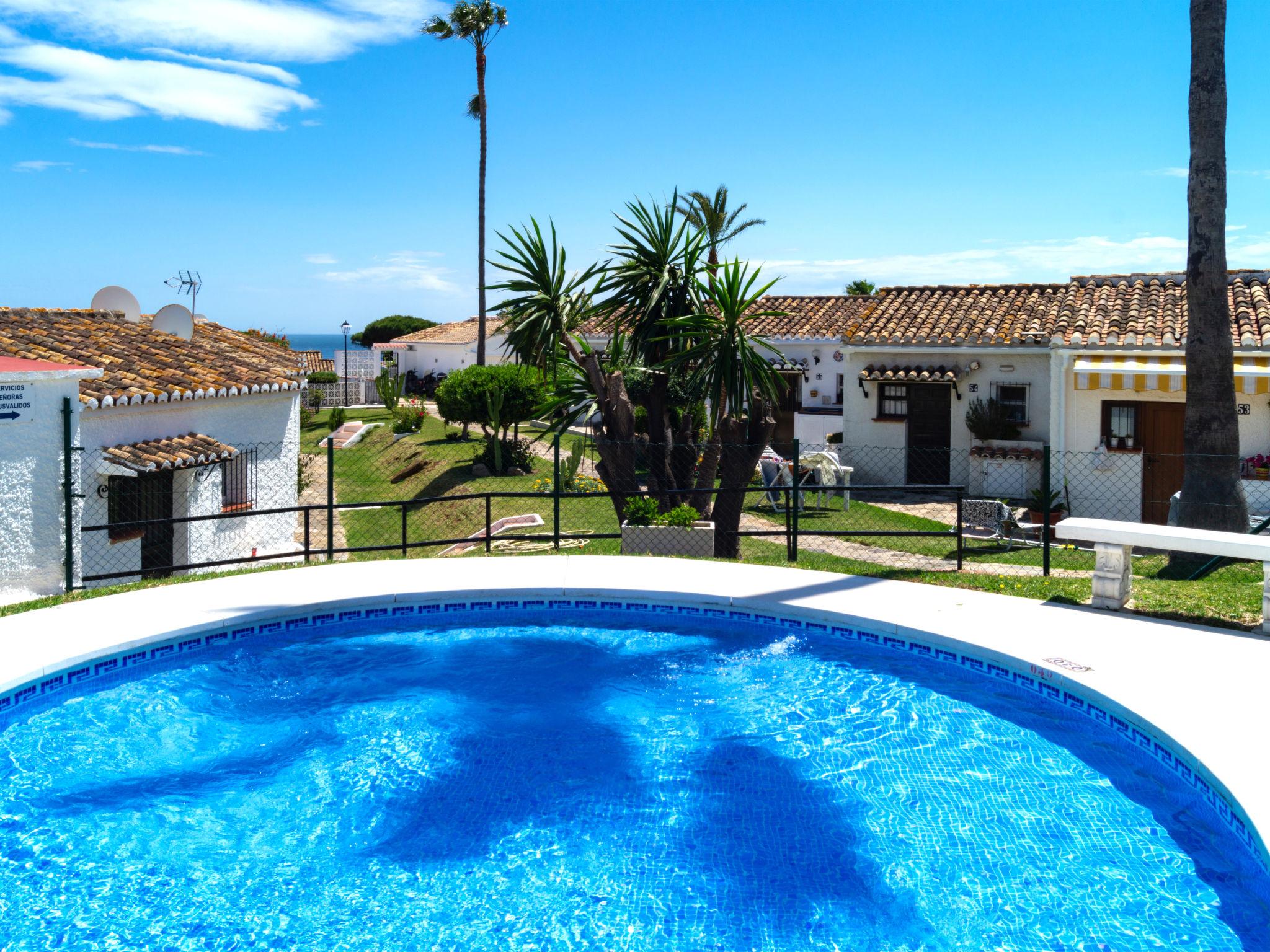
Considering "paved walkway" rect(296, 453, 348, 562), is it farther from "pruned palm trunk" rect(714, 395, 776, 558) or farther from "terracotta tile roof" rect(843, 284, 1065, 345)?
"terracotta tile roof" rect(843, 284, 1065, 345)

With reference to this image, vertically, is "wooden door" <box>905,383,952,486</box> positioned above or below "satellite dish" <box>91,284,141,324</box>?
Answer: below

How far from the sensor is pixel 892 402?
2639 centimetres

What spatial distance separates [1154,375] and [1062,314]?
5.74 m

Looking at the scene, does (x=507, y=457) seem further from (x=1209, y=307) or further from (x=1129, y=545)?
(x=1129, y=545)

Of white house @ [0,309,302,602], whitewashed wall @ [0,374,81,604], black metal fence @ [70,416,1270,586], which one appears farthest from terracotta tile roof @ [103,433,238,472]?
whitewashed wall @ [0,374,81,604]

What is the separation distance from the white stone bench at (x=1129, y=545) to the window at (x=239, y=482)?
13495mm

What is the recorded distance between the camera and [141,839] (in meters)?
7.04

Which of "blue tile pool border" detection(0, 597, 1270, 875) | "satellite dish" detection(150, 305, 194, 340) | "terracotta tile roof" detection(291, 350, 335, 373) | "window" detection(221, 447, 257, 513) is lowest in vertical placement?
"blue tile pool border" detection(0, 597, 1270, 875)

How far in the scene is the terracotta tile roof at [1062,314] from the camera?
70.7 feet

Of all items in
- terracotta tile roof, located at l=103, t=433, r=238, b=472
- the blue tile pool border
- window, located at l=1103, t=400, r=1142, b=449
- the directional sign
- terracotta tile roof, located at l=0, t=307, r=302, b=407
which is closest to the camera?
the blue tile pool border

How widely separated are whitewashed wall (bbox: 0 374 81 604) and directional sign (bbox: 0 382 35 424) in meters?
0.05

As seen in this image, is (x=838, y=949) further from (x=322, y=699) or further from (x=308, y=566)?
(x=308, y=566)

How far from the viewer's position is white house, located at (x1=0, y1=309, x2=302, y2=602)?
39.0 ft

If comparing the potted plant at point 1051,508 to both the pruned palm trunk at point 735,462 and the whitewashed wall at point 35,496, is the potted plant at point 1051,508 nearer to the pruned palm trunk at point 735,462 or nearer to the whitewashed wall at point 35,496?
the pruned palm trunk at point 735,462
